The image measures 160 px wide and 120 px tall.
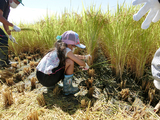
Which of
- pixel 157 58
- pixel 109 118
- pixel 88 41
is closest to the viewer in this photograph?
pixel 157 58

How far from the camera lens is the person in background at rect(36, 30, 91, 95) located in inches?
51.6

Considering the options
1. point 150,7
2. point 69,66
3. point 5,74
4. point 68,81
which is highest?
point 150,7

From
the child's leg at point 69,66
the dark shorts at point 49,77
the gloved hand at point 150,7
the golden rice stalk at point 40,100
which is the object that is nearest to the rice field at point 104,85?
the golden rice stalk at point 40,100

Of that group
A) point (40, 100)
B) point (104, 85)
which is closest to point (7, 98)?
point (40, 100)

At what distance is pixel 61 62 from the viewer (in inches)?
54.4

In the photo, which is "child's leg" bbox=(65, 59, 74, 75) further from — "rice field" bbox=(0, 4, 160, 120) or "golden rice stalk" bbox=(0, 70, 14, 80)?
"golden rice stalk" bbox=(0, 70, 14, 80)

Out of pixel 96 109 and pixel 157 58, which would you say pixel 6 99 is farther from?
pixel 157 58

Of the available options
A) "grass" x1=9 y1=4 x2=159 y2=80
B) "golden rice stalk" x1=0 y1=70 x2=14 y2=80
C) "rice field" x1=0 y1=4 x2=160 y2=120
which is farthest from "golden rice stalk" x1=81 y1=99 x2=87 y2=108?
"golden rice stalk" x1=0 y1=70 x2=14 y2=80

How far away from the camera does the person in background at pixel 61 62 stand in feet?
4.30

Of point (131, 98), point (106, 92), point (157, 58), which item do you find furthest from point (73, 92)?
point (157, 58)

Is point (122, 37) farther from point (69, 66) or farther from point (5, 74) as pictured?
point (5, 74)

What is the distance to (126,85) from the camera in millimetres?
1452

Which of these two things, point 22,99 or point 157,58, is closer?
point 157,58

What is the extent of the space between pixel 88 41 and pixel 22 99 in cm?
118
